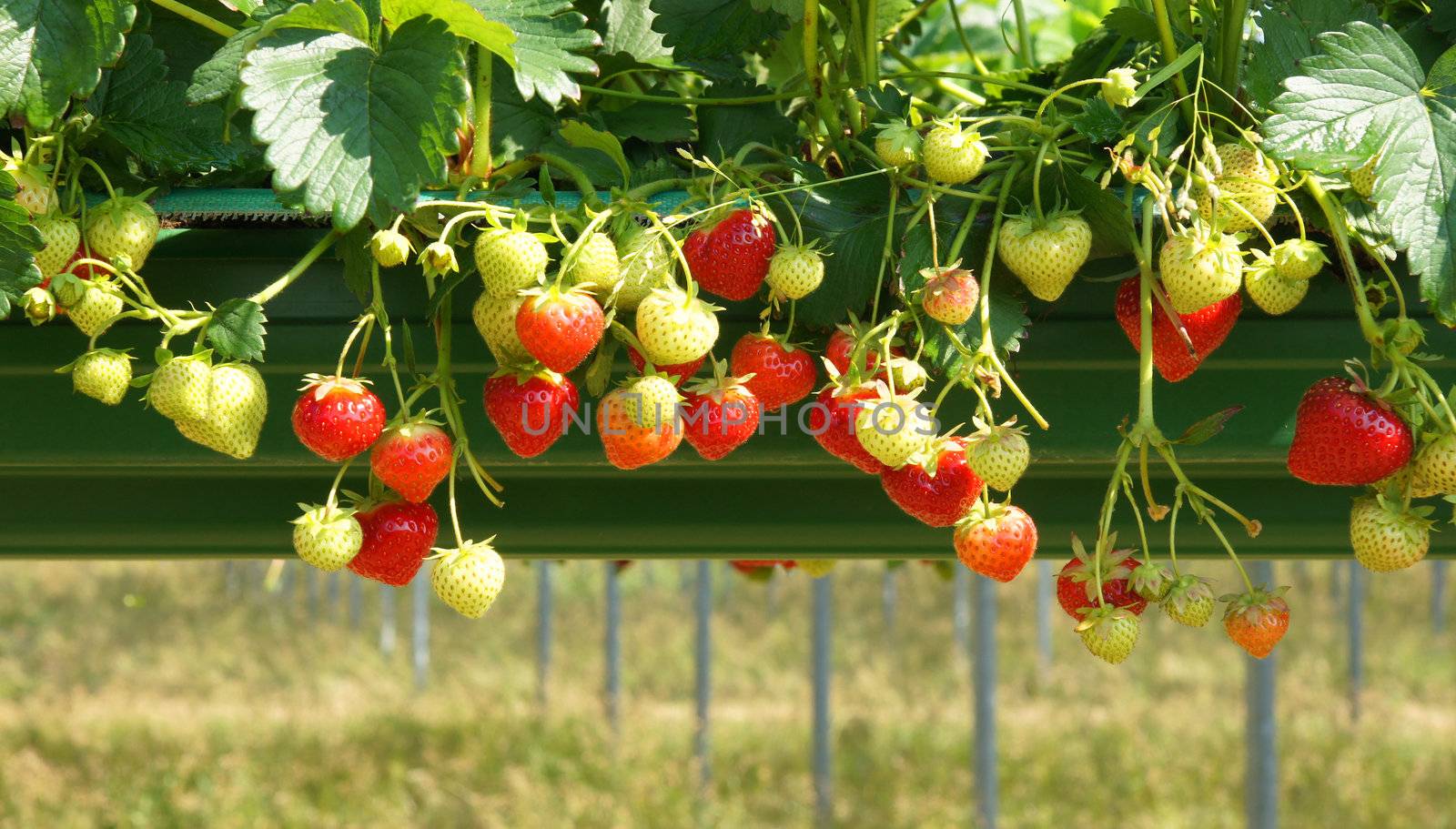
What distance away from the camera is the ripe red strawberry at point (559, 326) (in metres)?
0.65

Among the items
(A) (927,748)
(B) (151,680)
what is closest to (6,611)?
(B) (151,680)

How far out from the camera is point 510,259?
665 mm

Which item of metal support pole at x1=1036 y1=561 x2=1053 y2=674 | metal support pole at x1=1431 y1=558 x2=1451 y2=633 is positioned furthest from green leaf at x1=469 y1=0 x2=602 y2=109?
metal support pole at x1=1431 y1=558 x2=1451 y2=633

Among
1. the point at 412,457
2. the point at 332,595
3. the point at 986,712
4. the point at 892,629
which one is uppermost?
the point at 412,457

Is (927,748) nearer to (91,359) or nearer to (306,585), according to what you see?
(306,585)

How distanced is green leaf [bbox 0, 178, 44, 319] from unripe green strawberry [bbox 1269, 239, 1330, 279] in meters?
0.64

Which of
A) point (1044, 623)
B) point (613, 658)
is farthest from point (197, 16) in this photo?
point (1044, 623)

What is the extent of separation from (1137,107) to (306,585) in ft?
34.1

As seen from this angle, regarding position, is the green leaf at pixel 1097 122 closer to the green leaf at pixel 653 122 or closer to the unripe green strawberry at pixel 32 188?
the green leaf at pixel 653 122

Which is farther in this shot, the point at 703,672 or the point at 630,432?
the point at 703,672

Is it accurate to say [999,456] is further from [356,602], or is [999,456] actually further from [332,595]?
[332,595]

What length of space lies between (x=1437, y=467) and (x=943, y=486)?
0.80 feet

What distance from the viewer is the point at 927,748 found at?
739 cm

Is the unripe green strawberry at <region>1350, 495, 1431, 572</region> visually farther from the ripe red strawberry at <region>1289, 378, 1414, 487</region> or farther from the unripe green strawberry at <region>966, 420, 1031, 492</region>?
Result: the unripe green strawberry at <region>966, 420, 1031, 492</region>
